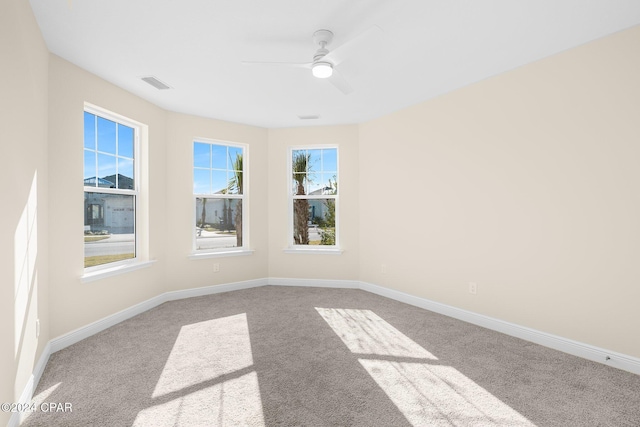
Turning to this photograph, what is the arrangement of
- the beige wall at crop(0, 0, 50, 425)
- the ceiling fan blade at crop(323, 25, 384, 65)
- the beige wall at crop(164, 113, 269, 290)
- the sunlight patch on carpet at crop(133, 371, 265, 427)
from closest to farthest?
the beige wall at crop(0, 0, 50, 425), the sunlight patch on carpet at crop(133, 371, 265, 427), the ceiling fan blade at crop(323, 25, 384, 65), the beige wall at crop(164, 113, 269, 290)

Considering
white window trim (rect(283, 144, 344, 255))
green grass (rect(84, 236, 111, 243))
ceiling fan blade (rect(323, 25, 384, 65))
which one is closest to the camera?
ceiling fan blade (rect(323, 25, 384, 65))

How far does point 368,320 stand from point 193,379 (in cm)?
195

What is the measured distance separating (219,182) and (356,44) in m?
3.26

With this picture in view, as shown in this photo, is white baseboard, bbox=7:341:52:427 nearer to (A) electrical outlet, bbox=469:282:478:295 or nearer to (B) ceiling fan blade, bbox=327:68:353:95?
(B) ceiling fan blade, bbox=327:68:353:95

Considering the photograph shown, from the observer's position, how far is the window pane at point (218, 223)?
477cm

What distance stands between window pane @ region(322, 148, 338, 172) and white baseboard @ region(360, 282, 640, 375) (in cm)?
222

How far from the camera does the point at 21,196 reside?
6.67ft

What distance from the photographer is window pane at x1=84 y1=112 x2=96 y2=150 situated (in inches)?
129

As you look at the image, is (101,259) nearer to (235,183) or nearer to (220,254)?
(220,254)

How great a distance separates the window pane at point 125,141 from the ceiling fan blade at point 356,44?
2732 mm

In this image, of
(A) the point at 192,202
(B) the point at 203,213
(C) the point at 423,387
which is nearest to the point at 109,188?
(A) the point at 192,202

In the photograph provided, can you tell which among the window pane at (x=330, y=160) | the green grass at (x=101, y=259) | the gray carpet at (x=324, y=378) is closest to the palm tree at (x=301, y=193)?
the window pane at (x=330, y=160)

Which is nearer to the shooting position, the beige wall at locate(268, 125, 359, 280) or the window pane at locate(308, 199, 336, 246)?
the beige wall at locate(268, 125, 359, 280)

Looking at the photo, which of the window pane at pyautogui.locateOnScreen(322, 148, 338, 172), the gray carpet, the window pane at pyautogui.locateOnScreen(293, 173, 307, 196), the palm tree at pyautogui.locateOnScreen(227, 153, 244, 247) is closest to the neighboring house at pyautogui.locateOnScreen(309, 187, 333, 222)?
the window pane at pyautogui.locateOnScreen(293, 173, 307, 196)
